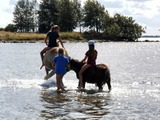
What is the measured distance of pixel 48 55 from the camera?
22.0 metres

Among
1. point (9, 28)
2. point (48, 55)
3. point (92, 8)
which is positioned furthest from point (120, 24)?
point (48, 55)

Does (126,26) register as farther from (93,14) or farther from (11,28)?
(11,28)

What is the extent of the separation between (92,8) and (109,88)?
442 feet

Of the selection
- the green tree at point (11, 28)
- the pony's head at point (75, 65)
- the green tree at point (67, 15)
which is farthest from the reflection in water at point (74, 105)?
the green tree at point (11, 28)

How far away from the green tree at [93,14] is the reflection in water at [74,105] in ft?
441

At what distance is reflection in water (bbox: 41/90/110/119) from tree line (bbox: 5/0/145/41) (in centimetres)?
13089

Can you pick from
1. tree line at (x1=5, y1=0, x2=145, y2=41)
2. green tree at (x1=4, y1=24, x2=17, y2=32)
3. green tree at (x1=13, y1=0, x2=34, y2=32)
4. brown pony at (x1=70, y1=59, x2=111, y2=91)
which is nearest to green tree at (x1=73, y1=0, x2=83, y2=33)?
tree line at (x1=5, y1=0, x2=145, y2=41)

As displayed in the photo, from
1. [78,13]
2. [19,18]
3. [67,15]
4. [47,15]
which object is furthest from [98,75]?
[19,18]

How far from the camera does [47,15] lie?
157750 millimetres

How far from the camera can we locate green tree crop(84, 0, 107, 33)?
15312 centimetres

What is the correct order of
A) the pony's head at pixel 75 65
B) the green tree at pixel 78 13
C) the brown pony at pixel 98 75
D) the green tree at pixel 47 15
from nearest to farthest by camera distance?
the brown pony at pixel 98 75 < the pony's head at pixel 75 65 < the green tree at pixel 78 13 < the green tree at pixel 47 15

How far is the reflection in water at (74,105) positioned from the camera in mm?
13820

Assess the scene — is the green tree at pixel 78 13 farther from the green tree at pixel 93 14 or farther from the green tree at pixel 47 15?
the green tree at pixel 47 15

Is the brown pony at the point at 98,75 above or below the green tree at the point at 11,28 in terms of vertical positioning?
below
